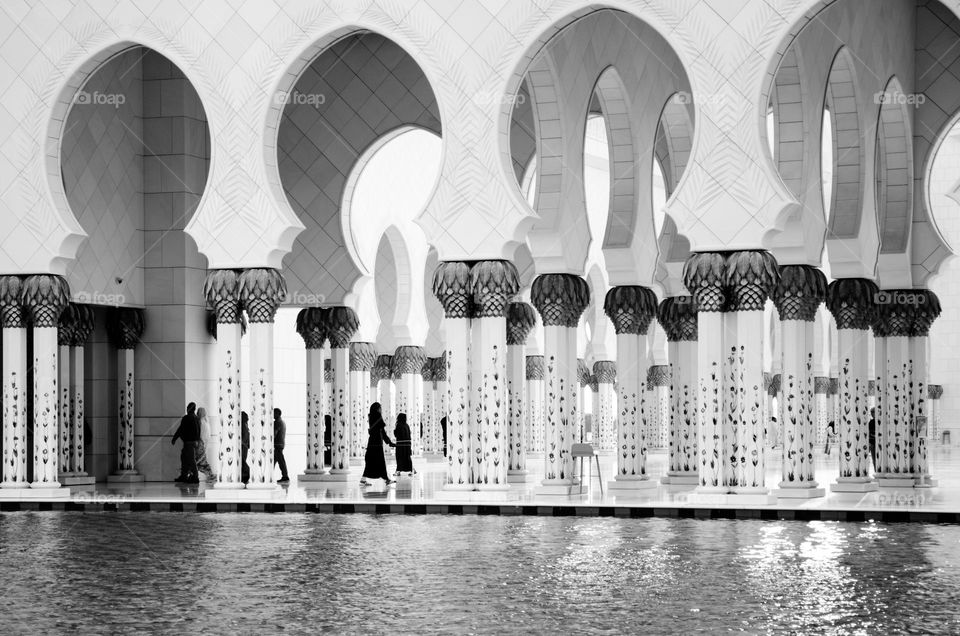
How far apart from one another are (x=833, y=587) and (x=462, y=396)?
5383mm

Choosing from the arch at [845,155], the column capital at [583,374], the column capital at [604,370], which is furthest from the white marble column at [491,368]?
the column capital at [583,374]

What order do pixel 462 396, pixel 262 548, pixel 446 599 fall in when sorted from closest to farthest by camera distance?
pixel 446 599, pixel 262 548, pixel 462 396

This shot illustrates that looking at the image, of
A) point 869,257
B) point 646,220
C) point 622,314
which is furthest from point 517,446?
point 869,257

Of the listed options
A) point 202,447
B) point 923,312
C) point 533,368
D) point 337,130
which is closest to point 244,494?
point 202,447

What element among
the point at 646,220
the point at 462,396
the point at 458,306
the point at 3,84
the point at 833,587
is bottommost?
the point at 833,587

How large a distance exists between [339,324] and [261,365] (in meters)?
4.07

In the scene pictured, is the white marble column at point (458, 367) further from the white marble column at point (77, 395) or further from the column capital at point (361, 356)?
the column capital at point (361, 356)

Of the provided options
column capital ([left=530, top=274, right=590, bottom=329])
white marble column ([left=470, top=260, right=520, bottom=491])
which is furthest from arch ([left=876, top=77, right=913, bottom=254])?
white marble column ([left=470, top=260, right=520, bottom=491])

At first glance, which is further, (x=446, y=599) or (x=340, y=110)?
(x=340, y=110)

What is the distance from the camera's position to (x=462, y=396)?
11758 mm

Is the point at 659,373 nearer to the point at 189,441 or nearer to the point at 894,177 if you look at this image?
the point at 894,177

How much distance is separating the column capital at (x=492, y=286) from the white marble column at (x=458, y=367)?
8 centimetres

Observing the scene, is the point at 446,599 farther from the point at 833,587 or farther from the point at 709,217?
the point at 709,217

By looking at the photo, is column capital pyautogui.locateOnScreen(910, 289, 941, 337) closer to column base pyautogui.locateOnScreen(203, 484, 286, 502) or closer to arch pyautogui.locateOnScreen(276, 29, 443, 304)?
arch pyautogui.locateOnScreen(276, 29, 443, 304)
